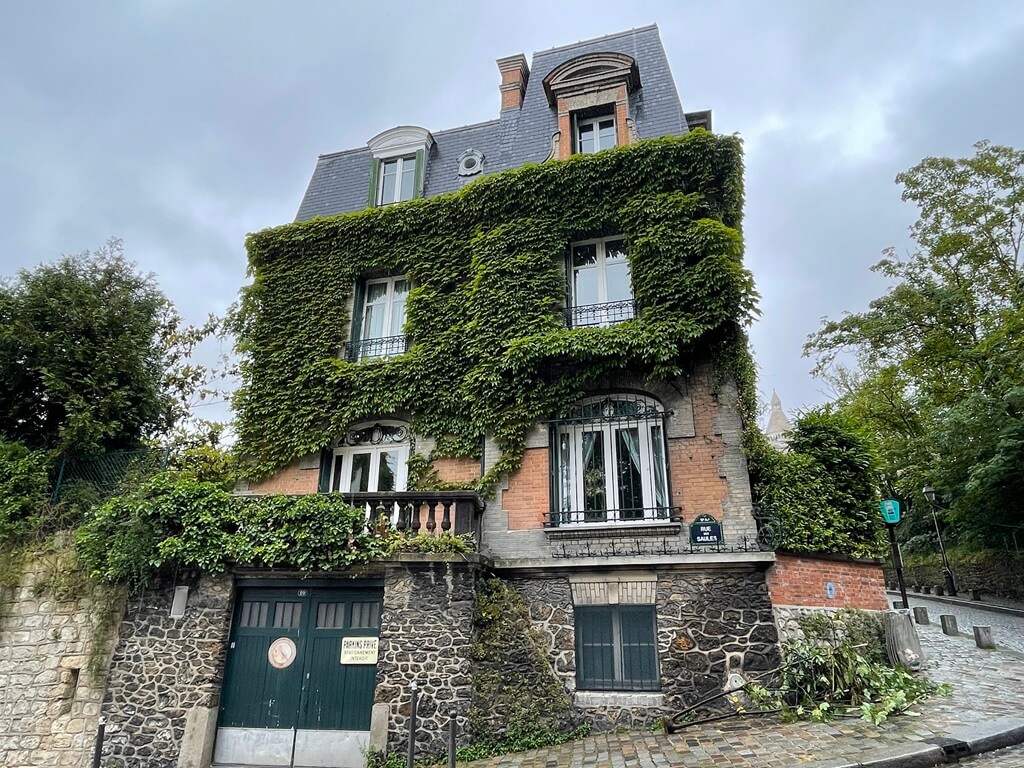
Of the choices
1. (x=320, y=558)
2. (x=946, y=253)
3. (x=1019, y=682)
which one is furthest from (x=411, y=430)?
(x=946, y=253)

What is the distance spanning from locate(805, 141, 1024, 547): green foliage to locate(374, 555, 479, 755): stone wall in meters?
13.9

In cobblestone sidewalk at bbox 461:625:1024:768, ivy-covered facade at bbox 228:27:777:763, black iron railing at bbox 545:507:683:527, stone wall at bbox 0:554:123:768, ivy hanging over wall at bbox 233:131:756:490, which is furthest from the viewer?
ivy hanging over wall at bbox 233:131:756:490

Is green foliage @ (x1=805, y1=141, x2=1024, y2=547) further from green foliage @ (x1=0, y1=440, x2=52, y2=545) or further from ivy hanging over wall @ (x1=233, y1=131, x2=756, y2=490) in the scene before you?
green foliage @ (x1=0, y1=440, x2=52, y2=545)

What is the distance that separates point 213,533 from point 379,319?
211 inches

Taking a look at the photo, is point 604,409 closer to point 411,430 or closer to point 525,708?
point 411,430

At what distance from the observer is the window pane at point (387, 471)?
36.7 ft

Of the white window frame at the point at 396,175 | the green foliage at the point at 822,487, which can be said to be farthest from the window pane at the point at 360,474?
the green foliage at the point at 822,487

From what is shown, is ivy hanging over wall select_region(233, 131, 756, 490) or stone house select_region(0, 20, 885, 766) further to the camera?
ivy hanging over wall select_region(233, 131, 756, 490)

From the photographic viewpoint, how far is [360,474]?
1144cm

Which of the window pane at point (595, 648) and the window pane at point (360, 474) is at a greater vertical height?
the window pane at point (360, 474)

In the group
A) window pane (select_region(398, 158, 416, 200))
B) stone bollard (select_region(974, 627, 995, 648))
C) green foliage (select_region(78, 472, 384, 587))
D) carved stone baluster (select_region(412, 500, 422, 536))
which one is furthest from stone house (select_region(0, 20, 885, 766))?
stone bollard (select_region(974, 627, 995, 648))

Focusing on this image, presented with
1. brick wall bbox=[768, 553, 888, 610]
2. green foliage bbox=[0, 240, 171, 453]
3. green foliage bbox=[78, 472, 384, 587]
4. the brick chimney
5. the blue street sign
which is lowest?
brick wall bbox=[768, 553, 888, 610]

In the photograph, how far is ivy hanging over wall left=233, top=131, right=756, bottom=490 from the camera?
33.2 feet

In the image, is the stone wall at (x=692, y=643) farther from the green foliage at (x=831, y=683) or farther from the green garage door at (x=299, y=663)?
the green garage door at (x=299, y=663)
